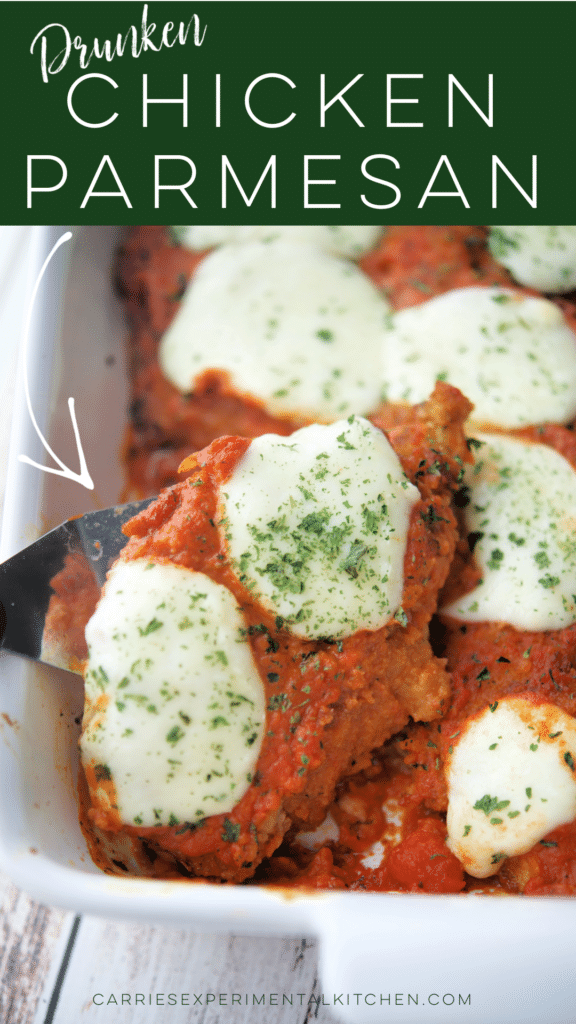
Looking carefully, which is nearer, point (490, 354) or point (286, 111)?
point (490, 354)

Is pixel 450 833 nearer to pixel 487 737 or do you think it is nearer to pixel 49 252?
pixel 487 737

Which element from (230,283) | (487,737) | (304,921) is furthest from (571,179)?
(304,921)

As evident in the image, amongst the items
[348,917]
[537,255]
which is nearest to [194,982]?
[348,917]

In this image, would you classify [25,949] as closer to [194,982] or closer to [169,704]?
[194,982]

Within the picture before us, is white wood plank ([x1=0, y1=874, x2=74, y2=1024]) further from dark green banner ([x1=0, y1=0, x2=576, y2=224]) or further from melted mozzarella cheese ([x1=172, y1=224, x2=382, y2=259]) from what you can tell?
melted mozzarella cheese ([x1=172, y1=224, x2=382, y2=259])

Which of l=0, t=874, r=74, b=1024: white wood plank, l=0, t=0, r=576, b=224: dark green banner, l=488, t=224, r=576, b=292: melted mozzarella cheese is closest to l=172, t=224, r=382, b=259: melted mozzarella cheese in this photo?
l=0, t=0, r=576, b=224: dark green banner

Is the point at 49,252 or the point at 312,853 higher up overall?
the point at 49,252
